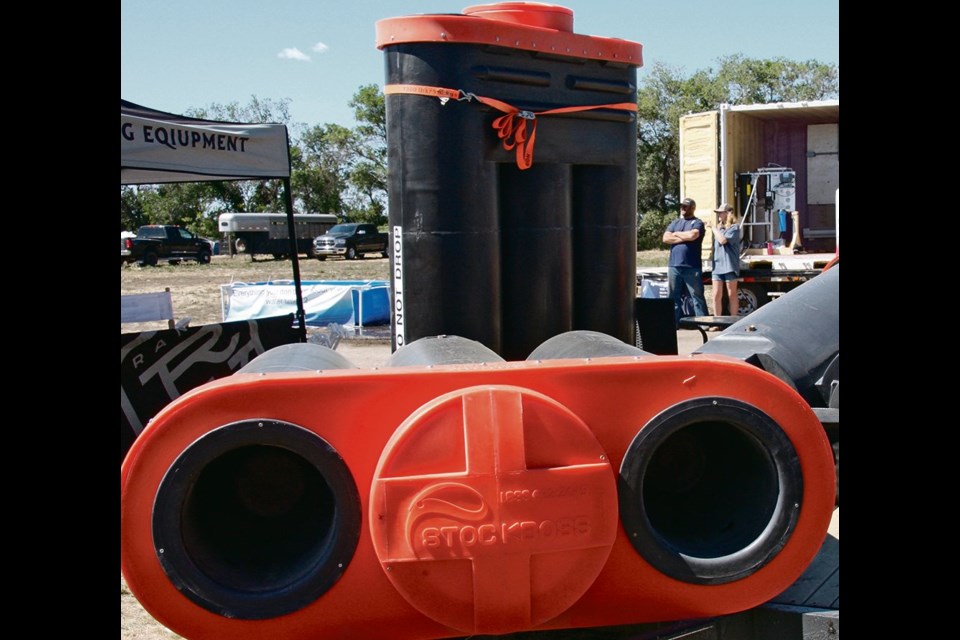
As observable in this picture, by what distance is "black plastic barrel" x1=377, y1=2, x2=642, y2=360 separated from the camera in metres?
3.46

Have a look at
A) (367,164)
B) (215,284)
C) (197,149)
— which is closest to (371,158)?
(367,164)

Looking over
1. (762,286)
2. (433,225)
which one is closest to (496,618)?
(433,225)

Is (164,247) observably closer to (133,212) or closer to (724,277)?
(133,212)

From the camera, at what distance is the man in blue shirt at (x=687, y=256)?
1129cm

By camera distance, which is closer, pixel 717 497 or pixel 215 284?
pixel 717 497

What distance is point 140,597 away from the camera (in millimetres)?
2303

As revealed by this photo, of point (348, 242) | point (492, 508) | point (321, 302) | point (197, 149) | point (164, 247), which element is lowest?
point (492, 508)

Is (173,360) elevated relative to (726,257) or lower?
lower

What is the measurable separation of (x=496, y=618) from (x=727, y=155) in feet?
44.7

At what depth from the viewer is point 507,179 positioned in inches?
144

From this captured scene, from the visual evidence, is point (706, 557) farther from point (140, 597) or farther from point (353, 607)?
point (140, 597)

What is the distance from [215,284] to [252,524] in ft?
88.2

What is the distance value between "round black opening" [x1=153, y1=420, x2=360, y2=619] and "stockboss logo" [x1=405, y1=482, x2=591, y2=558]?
167mm

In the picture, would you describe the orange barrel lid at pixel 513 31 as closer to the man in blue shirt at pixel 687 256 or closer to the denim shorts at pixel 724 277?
the man in blue shirt at pixel 687 256
